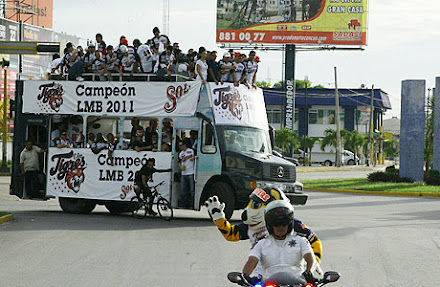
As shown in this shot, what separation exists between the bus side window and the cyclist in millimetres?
1096

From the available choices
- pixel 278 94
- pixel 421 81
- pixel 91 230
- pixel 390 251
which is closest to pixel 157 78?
pixel 91 230

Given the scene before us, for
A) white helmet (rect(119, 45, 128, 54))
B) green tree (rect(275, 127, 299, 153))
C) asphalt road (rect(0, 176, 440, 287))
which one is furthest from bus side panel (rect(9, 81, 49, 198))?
green tree (rect(275, 127, 299, 153))

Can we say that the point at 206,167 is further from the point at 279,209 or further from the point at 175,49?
the point at 279,209

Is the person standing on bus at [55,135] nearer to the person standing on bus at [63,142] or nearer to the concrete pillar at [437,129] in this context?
the person standing on bus at [63,142]

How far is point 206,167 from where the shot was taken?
61.6 ft

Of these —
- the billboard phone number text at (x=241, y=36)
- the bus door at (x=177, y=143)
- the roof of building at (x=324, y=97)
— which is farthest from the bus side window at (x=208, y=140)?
the roof of building at (x=324, y=97)

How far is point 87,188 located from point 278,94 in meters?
74.9

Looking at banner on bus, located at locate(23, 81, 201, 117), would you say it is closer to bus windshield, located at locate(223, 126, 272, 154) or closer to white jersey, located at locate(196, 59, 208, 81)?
white jersey, located at locate(196, 59, 208, 81)

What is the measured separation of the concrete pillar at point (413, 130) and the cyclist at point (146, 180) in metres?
20.5

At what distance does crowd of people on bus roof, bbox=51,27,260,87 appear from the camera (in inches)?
777

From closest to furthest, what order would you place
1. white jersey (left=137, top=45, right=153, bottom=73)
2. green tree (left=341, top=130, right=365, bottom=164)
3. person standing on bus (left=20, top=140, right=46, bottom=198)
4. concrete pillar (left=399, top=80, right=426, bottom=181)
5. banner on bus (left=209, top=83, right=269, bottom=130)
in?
banner on bus (left=209, top=83, right=269, bottom=130) → white jersey (left=137, top=45, right=153, bottom=73) → person standing on bus (left=20, top=140, right=46, bottom=198) → concrete pillar (left=399, top=80, right=426, bottom=181) → green tree (left=341, top=130, right=365, bottom=164)

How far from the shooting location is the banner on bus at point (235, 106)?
19078 mm

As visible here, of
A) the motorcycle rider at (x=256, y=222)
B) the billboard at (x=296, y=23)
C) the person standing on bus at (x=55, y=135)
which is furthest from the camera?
the billboard at (x=296, y=23)

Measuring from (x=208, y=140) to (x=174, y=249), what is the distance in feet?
19.0
